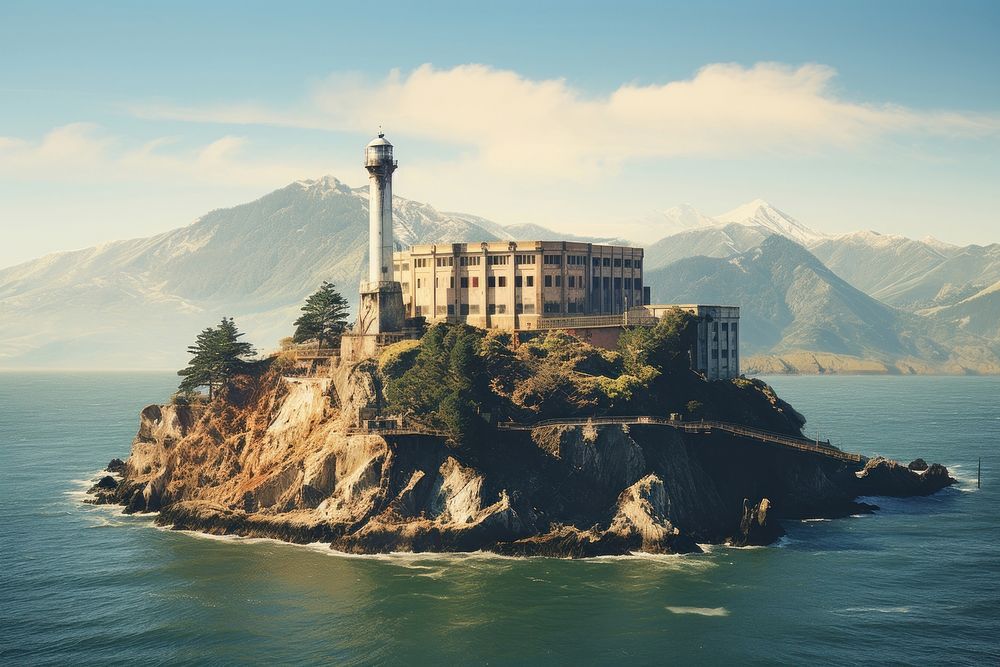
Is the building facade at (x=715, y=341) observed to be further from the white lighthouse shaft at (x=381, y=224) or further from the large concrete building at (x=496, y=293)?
the white lighthouse shaft at (x=381, y=224)

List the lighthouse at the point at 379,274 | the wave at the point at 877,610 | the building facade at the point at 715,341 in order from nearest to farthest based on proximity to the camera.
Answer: the wave at the point at 877,610, the lighthouse at the point at 379,274, the building facade at the point at 715,341

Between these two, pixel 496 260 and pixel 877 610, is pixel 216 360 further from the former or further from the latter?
pixel 877 610

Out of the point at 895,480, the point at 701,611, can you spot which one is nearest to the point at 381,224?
the point at 701,611

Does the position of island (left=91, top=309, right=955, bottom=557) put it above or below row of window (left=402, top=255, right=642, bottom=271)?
below

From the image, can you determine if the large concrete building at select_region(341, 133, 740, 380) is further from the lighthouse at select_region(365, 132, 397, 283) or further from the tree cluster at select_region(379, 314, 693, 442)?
the tree cluster at select_region(379, 314, 693, 442)

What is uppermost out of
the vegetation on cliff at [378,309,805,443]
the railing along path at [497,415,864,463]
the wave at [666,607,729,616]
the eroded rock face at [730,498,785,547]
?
the vegetation on cliff at [378,309,805,443]

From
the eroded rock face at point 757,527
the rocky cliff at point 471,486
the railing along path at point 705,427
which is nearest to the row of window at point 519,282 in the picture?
the railing along path at point 705,427

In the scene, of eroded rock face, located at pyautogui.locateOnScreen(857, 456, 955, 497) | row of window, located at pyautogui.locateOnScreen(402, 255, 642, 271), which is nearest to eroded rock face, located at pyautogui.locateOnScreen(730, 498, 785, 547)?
eroded rock face, located at pyautogui.locateOnScreen(857, 456, 955, 497)
